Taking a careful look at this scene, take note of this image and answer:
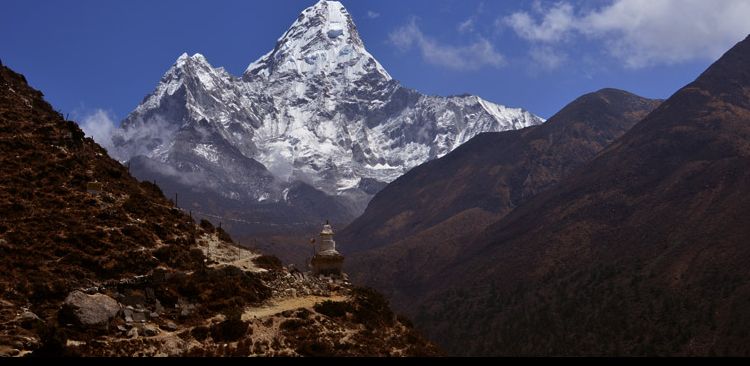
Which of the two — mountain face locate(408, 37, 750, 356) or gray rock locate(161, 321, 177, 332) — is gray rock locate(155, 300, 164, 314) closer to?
gray rock locate(161, 321, 177, 332)

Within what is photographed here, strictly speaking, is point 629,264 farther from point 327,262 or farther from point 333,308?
point 333,308

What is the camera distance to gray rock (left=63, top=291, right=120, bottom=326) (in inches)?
1451

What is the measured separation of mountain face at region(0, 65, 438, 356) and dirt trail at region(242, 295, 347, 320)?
0.18 ft

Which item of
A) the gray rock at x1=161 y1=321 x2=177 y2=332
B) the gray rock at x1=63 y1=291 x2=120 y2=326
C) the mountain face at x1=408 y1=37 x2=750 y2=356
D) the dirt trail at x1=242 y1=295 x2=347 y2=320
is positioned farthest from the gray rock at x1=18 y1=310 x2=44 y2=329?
the mountain face at x1=408 y1=37 x2=750 y2=356

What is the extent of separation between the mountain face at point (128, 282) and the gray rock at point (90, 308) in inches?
1.9

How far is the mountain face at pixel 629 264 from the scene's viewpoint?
110 meters

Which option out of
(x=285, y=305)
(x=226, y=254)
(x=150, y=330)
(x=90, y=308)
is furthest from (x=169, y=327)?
(x=226, y=254)

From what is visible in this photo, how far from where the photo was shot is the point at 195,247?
4819cm

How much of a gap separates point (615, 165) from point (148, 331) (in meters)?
167

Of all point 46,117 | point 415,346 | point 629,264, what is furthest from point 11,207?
point 629,264

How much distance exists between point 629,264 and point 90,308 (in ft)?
352

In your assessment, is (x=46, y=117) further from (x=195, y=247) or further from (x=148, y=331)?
(x=148, y=331)

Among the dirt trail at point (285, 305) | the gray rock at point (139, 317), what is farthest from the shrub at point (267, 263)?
the gray rock at point (139, 317)

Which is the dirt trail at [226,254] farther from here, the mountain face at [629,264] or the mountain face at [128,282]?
the mountain face at [629,264]
